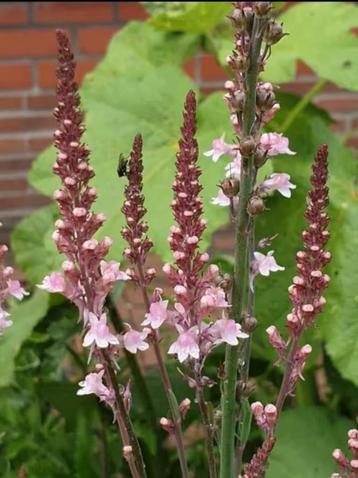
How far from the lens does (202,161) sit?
1.35 m

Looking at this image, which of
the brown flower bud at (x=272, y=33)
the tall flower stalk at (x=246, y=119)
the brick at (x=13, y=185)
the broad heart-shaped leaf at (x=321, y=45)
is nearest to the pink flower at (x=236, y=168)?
the tall flower stalk at (x=246, y=119)

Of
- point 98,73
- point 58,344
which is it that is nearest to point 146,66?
point 98,73

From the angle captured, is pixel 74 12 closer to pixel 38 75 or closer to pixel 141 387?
pixel 38 75

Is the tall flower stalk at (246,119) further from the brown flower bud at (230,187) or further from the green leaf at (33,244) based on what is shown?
the green leaf at (33,244)

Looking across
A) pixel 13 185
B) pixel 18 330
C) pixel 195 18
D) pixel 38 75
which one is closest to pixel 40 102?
pixel 38 75

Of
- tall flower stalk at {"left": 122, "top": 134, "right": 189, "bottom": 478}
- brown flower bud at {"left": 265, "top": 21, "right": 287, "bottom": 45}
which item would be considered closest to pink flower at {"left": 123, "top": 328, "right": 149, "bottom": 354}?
tall flower stalk at {"left": 122, "top": 134, "right": 189, "bottom": 478}

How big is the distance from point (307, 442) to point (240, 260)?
70 cm

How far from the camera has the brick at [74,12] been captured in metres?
2.81

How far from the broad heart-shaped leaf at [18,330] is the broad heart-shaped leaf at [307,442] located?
39 cm

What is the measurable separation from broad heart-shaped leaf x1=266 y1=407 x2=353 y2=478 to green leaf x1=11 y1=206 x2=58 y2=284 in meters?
0.55

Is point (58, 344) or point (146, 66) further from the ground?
point (146, 66)

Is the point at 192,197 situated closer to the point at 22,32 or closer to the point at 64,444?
the point at 64,444

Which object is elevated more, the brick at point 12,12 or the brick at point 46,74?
the brick at point 12,12

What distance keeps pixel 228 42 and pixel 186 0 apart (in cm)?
21
